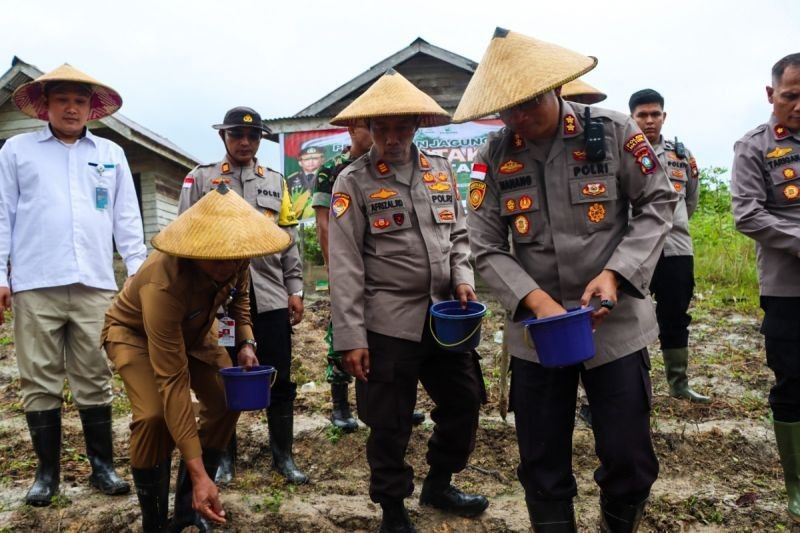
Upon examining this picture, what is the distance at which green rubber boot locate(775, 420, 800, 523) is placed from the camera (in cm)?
289

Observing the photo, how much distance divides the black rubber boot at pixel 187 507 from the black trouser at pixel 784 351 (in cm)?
261

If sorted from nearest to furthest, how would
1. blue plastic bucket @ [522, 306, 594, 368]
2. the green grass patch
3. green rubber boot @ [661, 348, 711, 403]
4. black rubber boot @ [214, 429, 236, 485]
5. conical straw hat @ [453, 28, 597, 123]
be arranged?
1. blue plastic bucket @ [522, 306, 594, 368]
2. conical straw hat @ [453, 28, 597, 123]
3. black rubber boot @ [214, 429, 236, 485]
4. green rubber boot @ [661, 348, 711, 403]
5. the green grass patch

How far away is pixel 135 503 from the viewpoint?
3.31m

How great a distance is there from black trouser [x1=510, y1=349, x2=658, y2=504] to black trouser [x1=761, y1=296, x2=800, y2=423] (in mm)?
977

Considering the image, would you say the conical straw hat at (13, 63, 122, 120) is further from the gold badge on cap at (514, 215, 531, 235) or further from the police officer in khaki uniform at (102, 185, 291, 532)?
the gold badge on cap at (514, 215, 531, 235)

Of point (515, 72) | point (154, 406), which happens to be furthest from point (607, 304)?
point (154, 406)

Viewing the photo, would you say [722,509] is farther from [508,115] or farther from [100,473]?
[100,473]

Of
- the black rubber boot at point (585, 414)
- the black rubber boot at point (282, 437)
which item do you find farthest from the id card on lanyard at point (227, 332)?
the black rubber boot at point (585, 414)

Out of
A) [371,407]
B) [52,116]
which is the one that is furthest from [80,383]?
[371,407]

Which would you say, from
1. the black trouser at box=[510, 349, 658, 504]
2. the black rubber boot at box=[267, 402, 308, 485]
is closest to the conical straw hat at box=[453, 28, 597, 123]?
the black trouser at box=[510, 349, 658, 504]

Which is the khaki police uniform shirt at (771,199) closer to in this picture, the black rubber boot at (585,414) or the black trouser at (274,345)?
the black rubber boot at (585,414)

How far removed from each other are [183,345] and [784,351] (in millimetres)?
2623

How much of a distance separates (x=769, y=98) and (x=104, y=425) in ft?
12.6

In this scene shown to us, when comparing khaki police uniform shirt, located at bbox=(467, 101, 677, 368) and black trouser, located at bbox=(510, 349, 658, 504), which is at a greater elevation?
khaki police uniform shirt, located at bbox=(467, 101, 677, 368)
